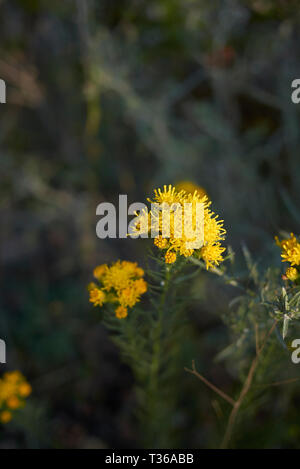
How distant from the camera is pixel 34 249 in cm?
327

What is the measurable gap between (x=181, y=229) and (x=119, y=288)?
1.07ft

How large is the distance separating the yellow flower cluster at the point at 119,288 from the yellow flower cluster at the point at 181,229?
0.19 m

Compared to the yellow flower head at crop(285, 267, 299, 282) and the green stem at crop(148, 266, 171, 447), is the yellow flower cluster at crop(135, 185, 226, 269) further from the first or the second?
the yellow flower head at crop(285, 267, 299, 282)

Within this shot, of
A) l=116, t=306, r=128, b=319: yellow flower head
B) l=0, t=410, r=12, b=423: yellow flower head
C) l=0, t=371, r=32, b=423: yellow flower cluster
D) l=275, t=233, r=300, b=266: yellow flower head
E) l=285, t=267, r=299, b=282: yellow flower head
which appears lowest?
l=0, t=410, r=12, b=423: yellow flower head

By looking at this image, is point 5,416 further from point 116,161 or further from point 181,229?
point 116,161

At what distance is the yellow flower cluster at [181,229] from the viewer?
1096 mm

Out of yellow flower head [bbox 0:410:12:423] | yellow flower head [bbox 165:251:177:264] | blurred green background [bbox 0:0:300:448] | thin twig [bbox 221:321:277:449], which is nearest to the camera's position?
yellow flower head [bbox 165:251:177:264]

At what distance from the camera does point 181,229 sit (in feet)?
3.67

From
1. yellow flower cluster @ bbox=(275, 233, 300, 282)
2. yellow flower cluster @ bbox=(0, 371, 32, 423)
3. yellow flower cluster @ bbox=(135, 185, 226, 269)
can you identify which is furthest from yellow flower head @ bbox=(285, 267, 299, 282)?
yellow flower cluster @ bbox=(0, 371, 32, 423)

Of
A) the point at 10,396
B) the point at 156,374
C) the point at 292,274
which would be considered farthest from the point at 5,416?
the point at 292,274

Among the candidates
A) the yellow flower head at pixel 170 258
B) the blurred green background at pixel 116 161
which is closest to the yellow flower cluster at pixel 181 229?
the yellow flower head at pixel 170 258

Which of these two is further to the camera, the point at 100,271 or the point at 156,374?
the point at 156,374

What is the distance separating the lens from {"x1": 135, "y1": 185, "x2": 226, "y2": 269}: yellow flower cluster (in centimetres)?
110

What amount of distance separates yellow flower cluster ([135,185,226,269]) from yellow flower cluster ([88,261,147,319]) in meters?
0.19
